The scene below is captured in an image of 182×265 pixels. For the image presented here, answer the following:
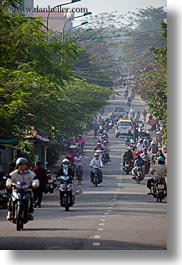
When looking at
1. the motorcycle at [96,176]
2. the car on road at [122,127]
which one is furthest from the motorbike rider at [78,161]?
the car on road at [122,127]

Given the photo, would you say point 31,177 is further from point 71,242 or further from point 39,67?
point 39,67

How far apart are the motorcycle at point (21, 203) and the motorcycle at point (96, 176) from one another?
99.1 inches

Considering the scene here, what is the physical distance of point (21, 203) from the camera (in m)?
13.5

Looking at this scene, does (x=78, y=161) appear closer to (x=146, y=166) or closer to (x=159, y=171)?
(x=146, y=166)

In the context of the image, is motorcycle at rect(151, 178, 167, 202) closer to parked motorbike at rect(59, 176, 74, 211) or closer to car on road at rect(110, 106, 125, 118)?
parked motorbike at rect(59, 176, 74, 211)

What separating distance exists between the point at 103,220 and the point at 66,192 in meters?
2.51

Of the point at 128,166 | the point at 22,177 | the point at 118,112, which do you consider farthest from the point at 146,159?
the point at 22,177

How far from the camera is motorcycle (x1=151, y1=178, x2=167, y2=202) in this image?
53.1ft

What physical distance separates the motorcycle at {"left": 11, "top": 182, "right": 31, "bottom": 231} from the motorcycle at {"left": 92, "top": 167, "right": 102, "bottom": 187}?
252 cm

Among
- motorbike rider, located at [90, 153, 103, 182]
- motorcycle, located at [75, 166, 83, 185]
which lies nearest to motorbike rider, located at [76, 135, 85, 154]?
motorbike rider, located at [90, 153, 103, 182]

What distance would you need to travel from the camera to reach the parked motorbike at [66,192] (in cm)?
1714

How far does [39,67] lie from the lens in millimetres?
17109

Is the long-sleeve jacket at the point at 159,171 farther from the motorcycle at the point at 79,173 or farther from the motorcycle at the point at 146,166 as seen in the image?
the motorcycle at the point at 79,173

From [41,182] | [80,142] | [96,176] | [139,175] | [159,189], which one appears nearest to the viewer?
[80,142]
